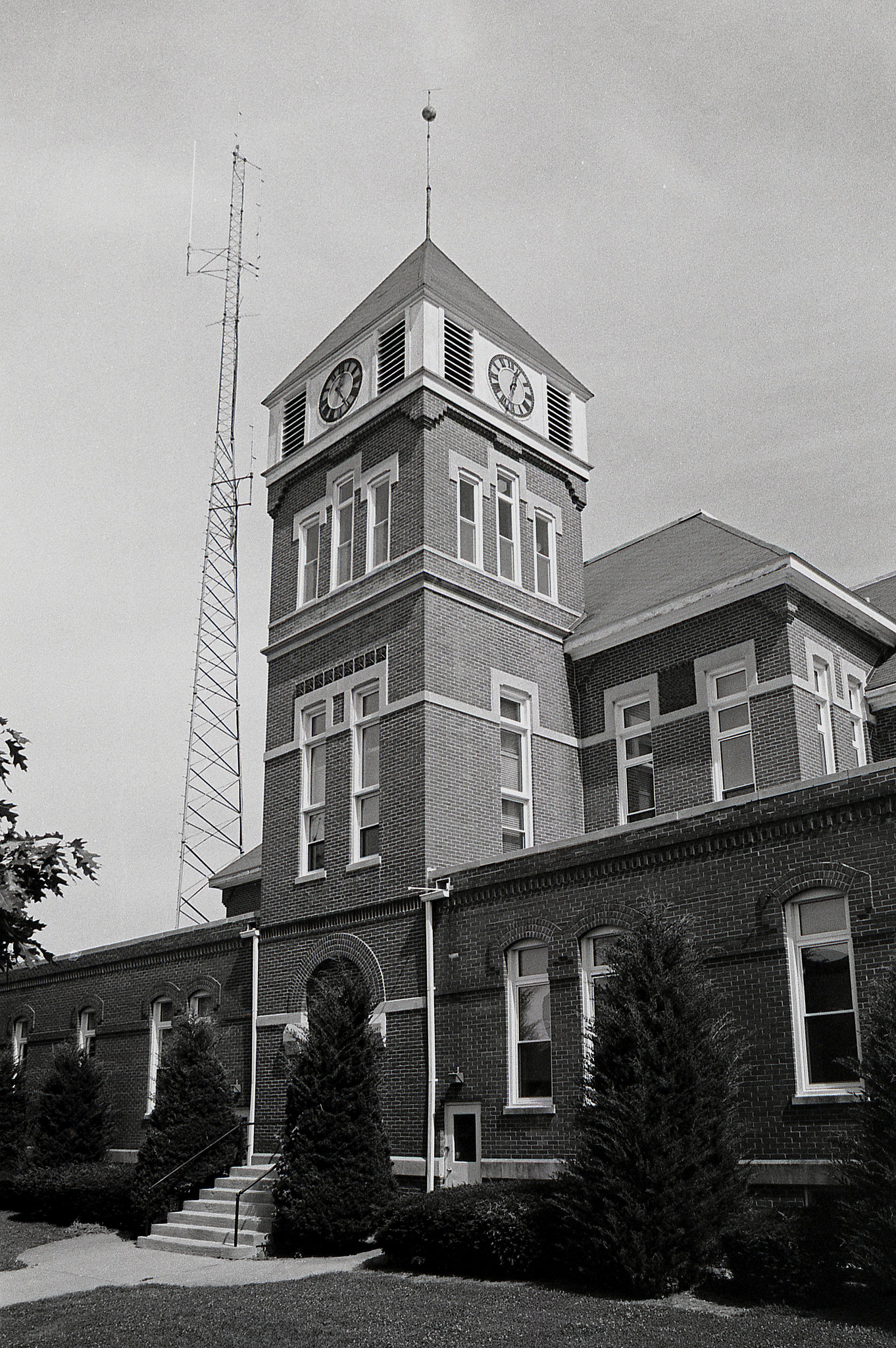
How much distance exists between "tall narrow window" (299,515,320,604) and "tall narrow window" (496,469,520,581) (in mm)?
3677

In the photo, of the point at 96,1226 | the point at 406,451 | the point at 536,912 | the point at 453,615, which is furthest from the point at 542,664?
the point at 96,1226

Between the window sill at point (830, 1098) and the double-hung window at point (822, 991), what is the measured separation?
97 millimetres

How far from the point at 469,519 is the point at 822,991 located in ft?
38.6

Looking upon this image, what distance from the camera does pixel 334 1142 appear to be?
18.8 m

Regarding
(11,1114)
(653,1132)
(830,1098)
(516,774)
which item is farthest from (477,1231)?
(11,1114)

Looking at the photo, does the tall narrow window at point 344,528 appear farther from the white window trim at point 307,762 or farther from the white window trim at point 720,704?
the white window trim at point 720,704

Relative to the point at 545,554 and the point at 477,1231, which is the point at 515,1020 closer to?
the point at 477,1231

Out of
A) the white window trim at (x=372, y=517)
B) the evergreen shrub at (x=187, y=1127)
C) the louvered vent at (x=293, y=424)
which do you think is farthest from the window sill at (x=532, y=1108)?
the louvered vent at (x=293, y=424)

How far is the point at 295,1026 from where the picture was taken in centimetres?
2309

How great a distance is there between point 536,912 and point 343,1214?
502 cm

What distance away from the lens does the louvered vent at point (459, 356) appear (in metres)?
25.0

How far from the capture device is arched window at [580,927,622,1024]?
18375 millimetres

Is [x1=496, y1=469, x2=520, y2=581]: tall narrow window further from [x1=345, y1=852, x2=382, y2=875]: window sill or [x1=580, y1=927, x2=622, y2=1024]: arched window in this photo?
[x1=580, y1=927, x2=622, y2=1024]: arched window

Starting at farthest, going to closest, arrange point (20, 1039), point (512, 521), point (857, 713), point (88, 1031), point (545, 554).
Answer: point (20, 1039) → point (88, 1031) → point (545, 554) → point (512, 521) → point (857, 713)
